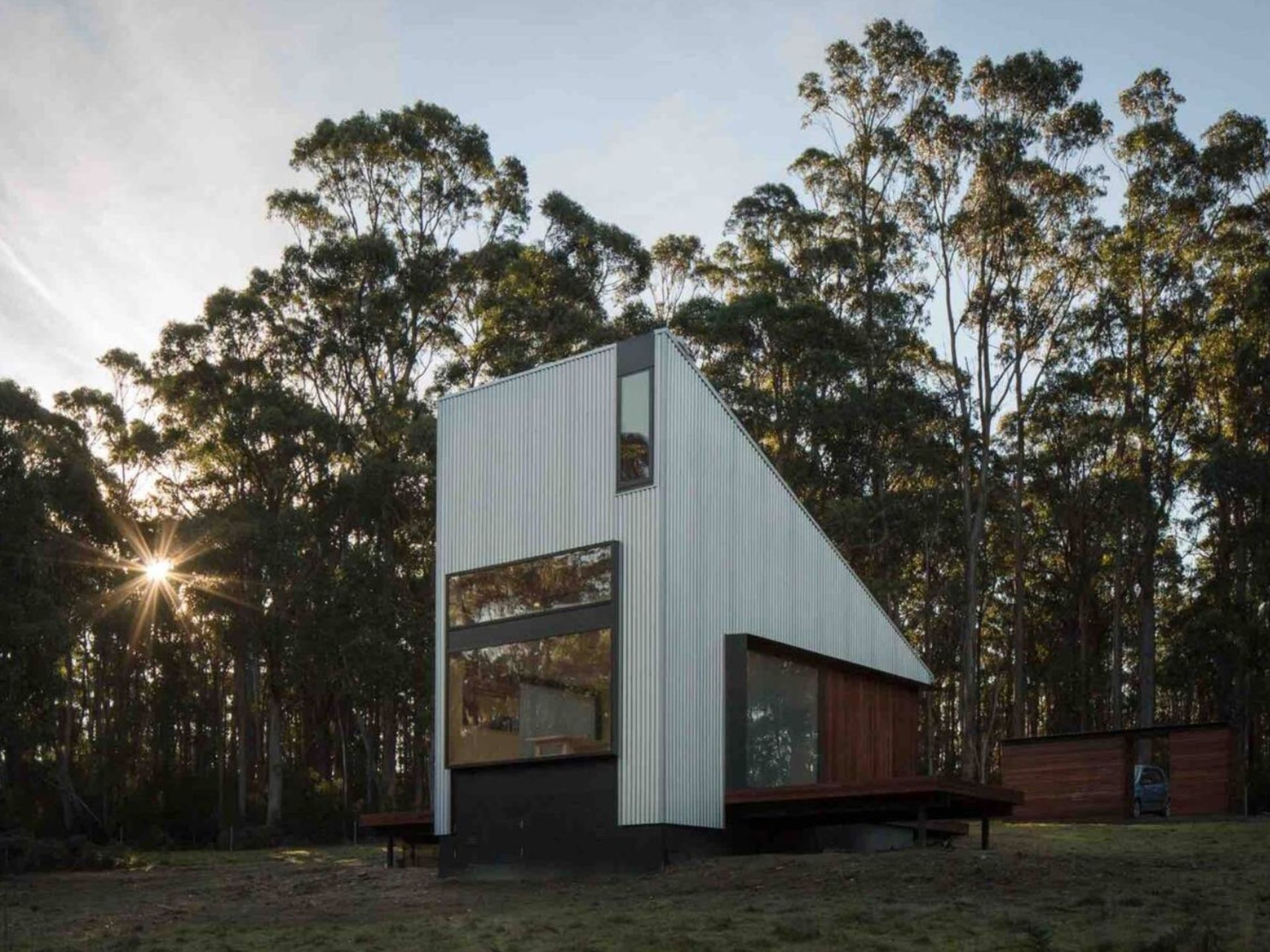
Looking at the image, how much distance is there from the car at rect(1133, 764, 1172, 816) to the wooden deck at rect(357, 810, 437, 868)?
12.7 m

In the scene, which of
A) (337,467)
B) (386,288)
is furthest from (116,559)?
(386,288)

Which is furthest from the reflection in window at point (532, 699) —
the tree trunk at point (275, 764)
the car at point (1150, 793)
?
the tree trunk at point (275, 764)

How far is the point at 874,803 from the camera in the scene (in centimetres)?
1778

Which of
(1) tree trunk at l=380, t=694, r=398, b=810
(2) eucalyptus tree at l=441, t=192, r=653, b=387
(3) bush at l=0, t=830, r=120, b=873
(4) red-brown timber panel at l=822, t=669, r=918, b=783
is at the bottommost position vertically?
(3) bush at l=0, t=830, r=120, b=873

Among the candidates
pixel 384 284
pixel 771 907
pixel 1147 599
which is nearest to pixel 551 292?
pixel 384 284

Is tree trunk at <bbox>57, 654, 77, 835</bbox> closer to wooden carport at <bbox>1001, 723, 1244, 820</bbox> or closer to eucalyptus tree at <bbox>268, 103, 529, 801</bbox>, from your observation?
eucalyptus tree at <bbox>268, 103, 529, 801</bbox>

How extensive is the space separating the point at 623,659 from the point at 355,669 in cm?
1999

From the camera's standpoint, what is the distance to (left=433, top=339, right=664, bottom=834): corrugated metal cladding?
18.2 metres

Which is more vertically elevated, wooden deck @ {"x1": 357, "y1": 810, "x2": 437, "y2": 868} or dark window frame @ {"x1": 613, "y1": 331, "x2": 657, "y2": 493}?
dark window frame @ {"x1": 613, "y1": 331, "x2": 657, "y2": 493}

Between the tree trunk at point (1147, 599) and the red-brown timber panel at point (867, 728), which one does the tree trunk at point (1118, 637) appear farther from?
the red-brown timber panel at point (867, 728)

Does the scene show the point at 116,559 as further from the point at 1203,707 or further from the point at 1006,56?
the point at 1203,707

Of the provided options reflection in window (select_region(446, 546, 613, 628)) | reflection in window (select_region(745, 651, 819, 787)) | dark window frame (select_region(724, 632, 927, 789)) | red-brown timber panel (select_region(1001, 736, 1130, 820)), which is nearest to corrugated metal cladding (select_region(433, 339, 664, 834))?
reflection in window (select_region(446, 546, 613, 628))

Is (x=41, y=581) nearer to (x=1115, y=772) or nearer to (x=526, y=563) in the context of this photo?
(x=526, y=563)

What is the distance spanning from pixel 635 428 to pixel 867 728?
674 cm
